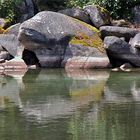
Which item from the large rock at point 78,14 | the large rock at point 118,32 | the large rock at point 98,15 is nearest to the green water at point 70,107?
the large rock at point 118,32

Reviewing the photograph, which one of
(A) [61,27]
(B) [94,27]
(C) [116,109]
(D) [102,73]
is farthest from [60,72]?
(C) [116,109]

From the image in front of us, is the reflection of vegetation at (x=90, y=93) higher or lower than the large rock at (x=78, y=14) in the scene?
lower

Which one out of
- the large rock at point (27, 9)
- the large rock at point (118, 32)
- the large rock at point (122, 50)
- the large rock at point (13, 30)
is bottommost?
the large rock at point (122, 50)

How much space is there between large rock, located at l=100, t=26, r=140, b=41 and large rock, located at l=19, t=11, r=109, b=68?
64cm

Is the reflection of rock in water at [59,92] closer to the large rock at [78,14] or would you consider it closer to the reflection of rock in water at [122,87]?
the reflection of rock in water at [122,87]

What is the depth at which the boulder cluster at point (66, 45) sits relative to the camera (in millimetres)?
25109

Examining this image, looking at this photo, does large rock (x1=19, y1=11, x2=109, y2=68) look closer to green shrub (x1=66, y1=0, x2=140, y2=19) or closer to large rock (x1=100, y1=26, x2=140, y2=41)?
large rock (x1=100, y1=26, x2=140, y2=41)

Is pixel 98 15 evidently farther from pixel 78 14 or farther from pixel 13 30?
pixel 13 30

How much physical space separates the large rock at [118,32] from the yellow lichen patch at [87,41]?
2.03 ft

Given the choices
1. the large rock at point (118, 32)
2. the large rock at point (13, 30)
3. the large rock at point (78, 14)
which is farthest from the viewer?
the large rock at point (78, 14)

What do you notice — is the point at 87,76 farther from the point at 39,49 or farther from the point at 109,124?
the point at 109,124

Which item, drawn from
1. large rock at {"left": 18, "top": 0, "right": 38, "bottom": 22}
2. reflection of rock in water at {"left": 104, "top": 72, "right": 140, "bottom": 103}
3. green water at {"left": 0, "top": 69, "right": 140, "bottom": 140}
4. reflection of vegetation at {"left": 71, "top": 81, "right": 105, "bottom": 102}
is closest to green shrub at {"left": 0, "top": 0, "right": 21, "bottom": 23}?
large rock at {"left": 18, "top": 0, "right": 38, "bottom": 22}

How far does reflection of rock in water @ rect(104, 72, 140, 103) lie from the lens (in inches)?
593

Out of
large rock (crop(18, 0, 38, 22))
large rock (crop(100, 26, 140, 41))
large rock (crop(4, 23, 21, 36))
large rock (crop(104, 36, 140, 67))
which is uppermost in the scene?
large rock (crop(18, 0, 38, 22))
